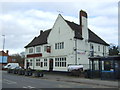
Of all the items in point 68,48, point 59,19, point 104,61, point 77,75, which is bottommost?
point 77,75

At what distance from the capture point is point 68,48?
1396 inches

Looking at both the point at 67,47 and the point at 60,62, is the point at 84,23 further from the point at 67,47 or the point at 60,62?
the point at 60,62

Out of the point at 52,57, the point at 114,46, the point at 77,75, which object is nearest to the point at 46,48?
the point at 52,57

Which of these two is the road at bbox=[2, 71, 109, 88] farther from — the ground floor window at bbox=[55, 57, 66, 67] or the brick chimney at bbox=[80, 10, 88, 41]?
the brick chimney at bbox=[80, 10, 88, 41]

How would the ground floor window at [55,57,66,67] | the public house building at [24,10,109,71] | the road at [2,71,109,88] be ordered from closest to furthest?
the road at [2,71,109,88] → the public house building at [24,10,109,71] → the ground floor window at [55,57,66,67]

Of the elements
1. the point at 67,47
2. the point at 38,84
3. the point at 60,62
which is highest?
the point at 67,47

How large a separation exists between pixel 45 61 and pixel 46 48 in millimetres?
2917

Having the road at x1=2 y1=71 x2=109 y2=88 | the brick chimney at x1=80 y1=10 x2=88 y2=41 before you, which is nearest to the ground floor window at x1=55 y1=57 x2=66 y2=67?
the brick chimney at x1=80 y1=10 x2=88 y2=41

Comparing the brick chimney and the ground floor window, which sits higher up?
the brick chimney

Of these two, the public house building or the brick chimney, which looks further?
the brick chimney

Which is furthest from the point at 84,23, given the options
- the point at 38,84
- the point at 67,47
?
the point at 38,84

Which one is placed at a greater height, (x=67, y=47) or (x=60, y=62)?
(x=67, y=47)

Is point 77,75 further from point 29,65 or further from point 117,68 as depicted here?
point 29,65

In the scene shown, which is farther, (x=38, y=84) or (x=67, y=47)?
(x=67, y=47)
